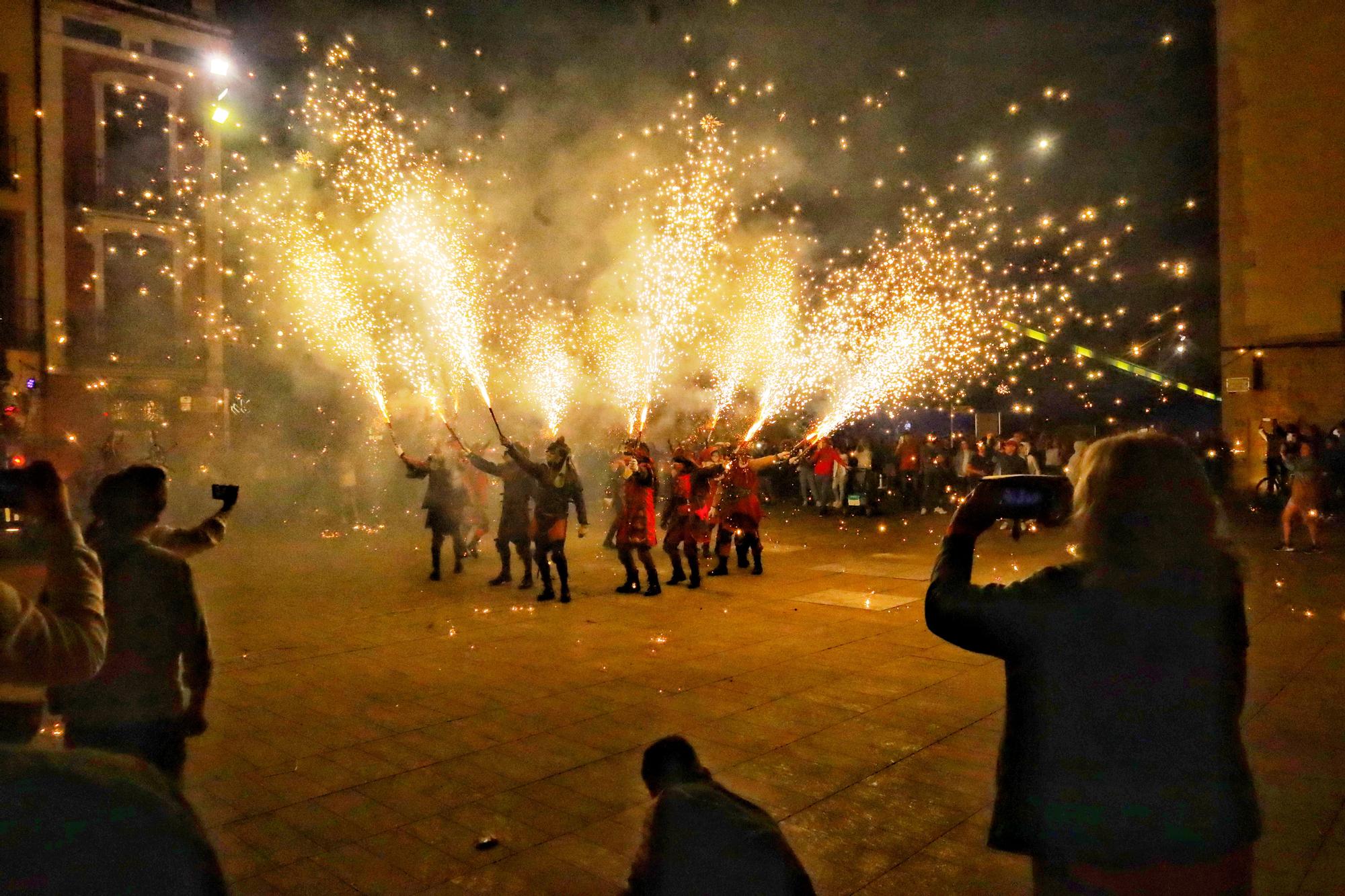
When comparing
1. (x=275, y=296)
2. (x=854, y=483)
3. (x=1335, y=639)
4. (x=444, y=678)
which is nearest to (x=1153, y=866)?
(x=444, y=678)

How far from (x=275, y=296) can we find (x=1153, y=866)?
2455 centimetres

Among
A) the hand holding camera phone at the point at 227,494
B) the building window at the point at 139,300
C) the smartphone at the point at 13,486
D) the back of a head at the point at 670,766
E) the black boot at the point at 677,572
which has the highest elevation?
the building window at the point at 139,300

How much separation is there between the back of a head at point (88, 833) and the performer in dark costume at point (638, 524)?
8.18m

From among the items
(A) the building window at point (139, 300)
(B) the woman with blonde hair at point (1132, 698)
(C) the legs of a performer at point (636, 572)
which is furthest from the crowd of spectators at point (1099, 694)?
(A) the building window at point (139, 300)

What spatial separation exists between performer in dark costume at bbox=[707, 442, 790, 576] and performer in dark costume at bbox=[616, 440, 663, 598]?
3.61 ft

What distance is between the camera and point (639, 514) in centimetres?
940

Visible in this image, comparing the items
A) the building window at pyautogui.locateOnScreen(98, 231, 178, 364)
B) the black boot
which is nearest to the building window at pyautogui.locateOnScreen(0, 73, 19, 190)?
the building window at pyautogui.locateOnScreen(98, 231, 178, 364)

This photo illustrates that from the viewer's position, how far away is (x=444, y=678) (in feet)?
20.5

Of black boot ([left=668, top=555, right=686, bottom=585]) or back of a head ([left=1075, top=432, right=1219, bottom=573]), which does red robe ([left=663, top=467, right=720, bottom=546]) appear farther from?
back of a head ([left=1075, top=432, right=1219, bottom=573])

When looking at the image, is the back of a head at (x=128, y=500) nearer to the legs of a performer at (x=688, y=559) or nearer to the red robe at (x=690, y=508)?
the red robe at (x=690, y=508)

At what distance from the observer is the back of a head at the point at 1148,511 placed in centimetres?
174

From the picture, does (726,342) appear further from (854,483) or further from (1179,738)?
(1179,738)

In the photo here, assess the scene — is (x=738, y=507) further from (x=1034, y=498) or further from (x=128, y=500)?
(x=1034, y=498)

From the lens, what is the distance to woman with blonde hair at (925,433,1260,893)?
167 cm
